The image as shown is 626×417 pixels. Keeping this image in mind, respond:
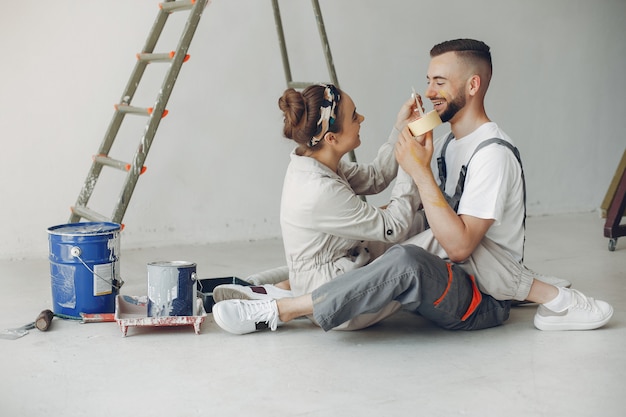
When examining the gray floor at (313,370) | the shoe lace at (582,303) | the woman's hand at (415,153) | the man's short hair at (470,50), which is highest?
the man's short hair at (470,50)

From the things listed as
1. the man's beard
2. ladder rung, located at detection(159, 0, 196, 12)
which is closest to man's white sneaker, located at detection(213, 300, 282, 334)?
the man's beard

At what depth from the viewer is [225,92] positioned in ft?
15.4

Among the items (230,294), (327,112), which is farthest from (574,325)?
(230,294)

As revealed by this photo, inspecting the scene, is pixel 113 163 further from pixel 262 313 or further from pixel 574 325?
pixel 574 325

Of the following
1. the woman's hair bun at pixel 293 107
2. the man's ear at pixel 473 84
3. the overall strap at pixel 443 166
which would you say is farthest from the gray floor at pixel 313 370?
the man's ear at pixel 473 84

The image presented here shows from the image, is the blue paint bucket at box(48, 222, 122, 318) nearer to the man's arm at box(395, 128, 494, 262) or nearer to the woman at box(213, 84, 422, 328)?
the woman at box(213, 84, 422, 328)

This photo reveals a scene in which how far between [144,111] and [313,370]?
5.63 feet

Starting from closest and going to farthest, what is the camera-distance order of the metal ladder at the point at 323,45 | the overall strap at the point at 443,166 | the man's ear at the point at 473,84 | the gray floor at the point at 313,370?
the gray floor at the point at 313,370, the man's ear at the point at 473,84, the overall strap at the point at 443,166, the metal ladder at the point at 323,45

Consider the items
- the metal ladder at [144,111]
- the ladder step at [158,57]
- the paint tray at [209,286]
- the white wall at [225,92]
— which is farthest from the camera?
the white wall at [225,92]

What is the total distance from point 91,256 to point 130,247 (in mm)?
1573

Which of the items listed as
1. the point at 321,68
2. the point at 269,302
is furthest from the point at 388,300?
the point at 321,68

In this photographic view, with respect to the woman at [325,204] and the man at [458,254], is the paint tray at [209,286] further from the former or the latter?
the man at [458,254]

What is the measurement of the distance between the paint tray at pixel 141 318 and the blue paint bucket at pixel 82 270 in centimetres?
6

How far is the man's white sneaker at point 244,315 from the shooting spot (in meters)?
2.81
